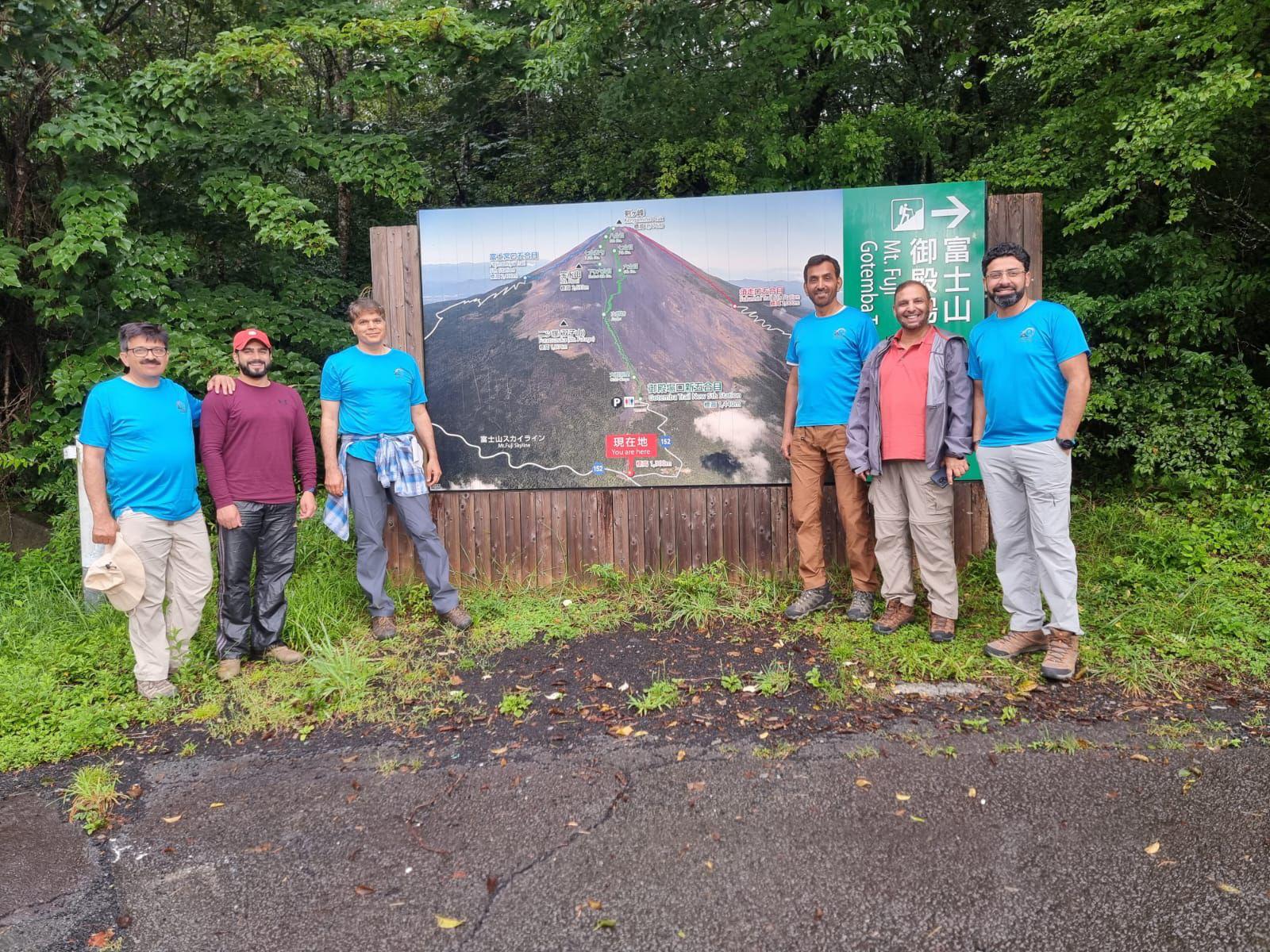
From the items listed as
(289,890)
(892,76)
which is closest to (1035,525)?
(289,890)

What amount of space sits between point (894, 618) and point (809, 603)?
504mm

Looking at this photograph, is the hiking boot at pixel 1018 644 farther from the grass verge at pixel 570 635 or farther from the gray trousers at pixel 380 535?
the gray trousers at pixel 380 535

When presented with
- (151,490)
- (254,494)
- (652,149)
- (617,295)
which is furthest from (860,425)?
(652,149)

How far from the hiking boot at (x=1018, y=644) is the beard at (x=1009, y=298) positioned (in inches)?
62.0

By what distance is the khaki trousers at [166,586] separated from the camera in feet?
12.8

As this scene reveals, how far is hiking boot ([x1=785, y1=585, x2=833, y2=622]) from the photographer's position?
4.71 m

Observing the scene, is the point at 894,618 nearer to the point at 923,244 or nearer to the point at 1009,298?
the point at 1009,298

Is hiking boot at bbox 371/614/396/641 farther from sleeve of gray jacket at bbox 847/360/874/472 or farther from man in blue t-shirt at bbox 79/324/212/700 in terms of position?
sleeve of gray jacket at bbox 847/360/874/472

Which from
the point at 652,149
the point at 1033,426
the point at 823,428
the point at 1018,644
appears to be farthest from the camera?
the point at 652,149

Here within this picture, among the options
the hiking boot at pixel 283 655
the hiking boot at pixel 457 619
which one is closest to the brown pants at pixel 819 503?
the hiking boot at pixel 457 619

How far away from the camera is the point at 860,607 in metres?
4.63

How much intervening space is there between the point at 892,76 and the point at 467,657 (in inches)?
342

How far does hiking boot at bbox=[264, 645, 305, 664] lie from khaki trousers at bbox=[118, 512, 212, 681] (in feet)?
1.28

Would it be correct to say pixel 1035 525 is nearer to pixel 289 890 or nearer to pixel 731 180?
pixel 289 890
